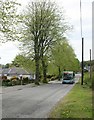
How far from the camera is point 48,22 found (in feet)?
213

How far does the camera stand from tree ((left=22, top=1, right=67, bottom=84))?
6425 cm

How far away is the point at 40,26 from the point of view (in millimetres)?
65562

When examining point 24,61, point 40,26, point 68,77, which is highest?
point 40,26

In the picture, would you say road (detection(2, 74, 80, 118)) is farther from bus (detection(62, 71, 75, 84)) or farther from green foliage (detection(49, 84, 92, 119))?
bus (detection(62, 71, 75, 84))

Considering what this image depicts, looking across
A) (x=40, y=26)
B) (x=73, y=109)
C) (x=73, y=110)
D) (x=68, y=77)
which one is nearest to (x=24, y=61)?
(x=40, y=26)

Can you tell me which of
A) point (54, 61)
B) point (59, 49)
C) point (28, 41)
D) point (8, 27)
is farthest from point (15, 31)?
point (54, 61)

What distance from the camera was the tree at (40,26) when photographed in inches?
2530

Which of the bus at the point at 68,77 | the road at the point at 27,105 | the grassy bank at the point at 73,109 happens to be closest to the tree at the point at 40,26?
the bus at the point at 68,77

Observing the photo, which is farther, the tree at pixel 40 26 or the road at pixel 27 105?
the tree at pixel 40 26

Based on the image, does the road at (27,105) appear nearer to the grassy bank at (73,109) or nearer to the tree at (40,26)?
the grassy bank at (73,109)

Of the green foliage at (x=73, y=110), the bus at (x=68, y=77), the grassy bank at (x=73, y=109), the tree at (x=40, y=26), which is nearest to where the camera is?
the green foliage at (x=73, y=110)

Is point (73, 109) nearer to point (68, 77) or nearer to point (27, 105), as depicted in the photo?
point (27, 105)

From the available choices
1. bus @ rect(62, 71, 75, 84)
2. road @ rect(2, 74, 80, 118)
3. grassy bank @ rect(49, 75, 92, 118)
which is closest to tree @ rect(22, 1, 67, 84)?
bus @ rect(62, 71, 75, 84)

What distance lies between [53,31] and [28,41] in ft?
16.1
